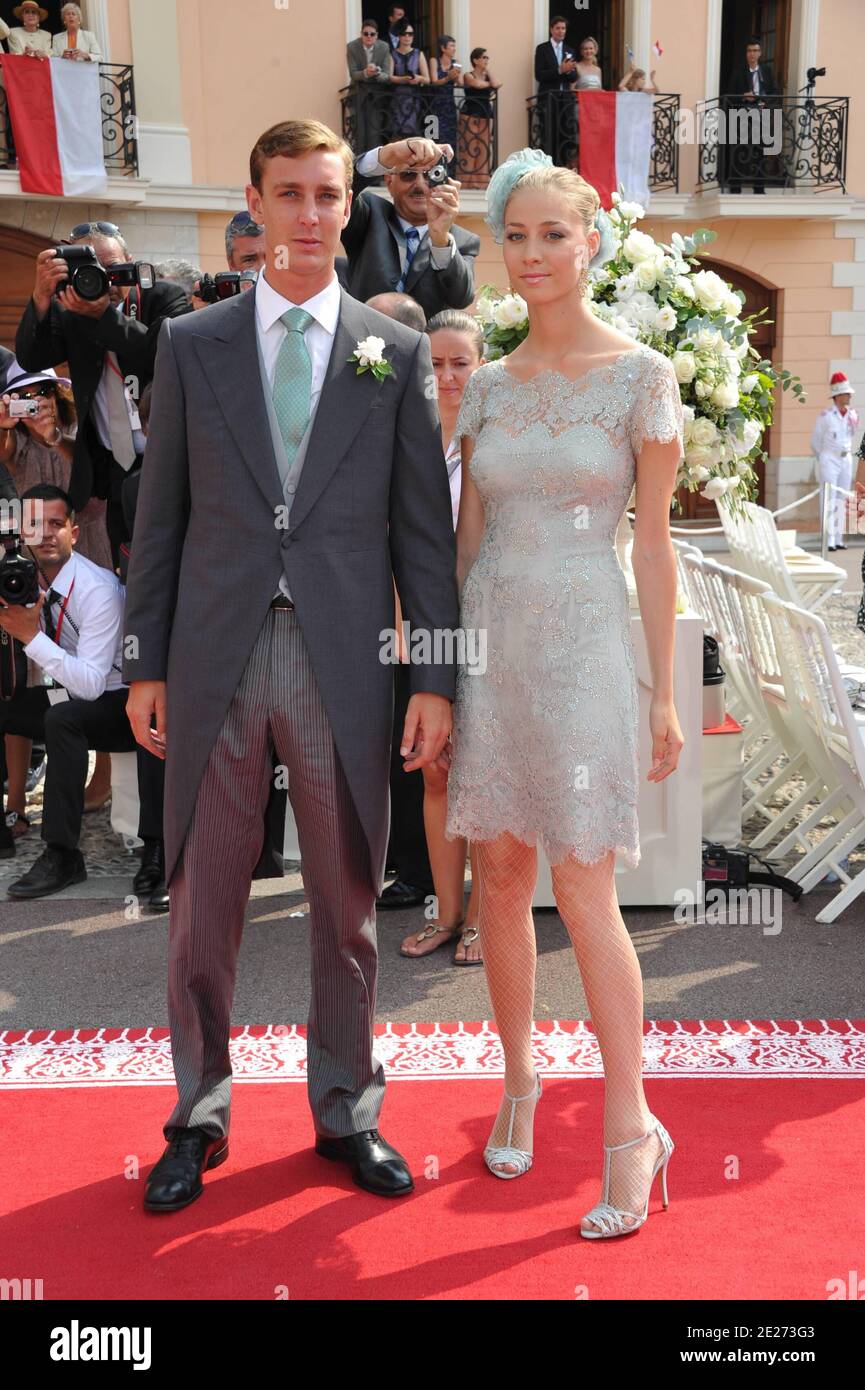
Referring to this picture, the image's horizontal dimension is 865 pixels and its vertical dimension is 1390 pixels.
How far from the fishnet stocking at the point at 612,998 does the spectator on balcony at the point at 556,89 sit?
1538cm

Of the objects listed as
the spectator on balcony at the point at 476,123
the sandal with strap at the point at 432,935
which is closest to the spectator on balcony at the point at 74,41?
the spectator on balcony at the point at 476,123

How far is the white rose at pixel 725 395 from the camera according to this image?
450 cm

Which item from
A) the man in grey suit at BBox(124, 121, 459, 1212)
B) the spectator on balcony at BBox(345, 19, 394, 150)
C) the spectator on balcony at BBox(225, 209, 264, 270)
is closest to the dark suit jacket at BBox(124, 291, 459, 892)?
the man in grey suit at BBox(124, 121, 459, 1212)

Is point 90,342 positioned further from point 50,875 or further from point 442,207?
point 50,875

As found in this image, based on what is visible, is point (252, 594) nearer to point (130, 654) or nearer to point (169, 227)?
point (130, 654)

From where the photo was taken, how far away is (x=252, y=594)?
2.65m

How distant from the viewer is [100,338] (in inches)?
193

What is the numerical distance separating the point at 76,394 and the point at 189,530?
2.64 metres

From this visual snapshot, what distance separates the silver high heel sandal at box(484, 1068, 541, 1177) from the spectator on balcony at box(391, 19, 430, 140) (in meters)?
14.8

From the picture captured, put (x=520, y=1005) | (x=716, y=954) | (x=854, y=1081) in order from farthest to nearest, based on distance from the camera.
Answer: (x=716, y=954)
(x=854, y=1081)
(x=520, y=1005)

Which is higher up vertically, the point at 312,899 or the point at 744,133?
the point at 744,133

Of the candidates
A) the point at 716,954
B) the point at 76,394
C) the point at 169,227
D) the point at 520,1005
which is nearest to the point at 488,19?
the point at 169,227

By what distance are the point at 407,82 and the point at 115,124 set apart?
3.36 meters

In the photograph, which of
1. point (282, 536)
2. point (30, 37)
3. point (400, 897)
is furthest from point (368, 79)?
point (282, 536)
